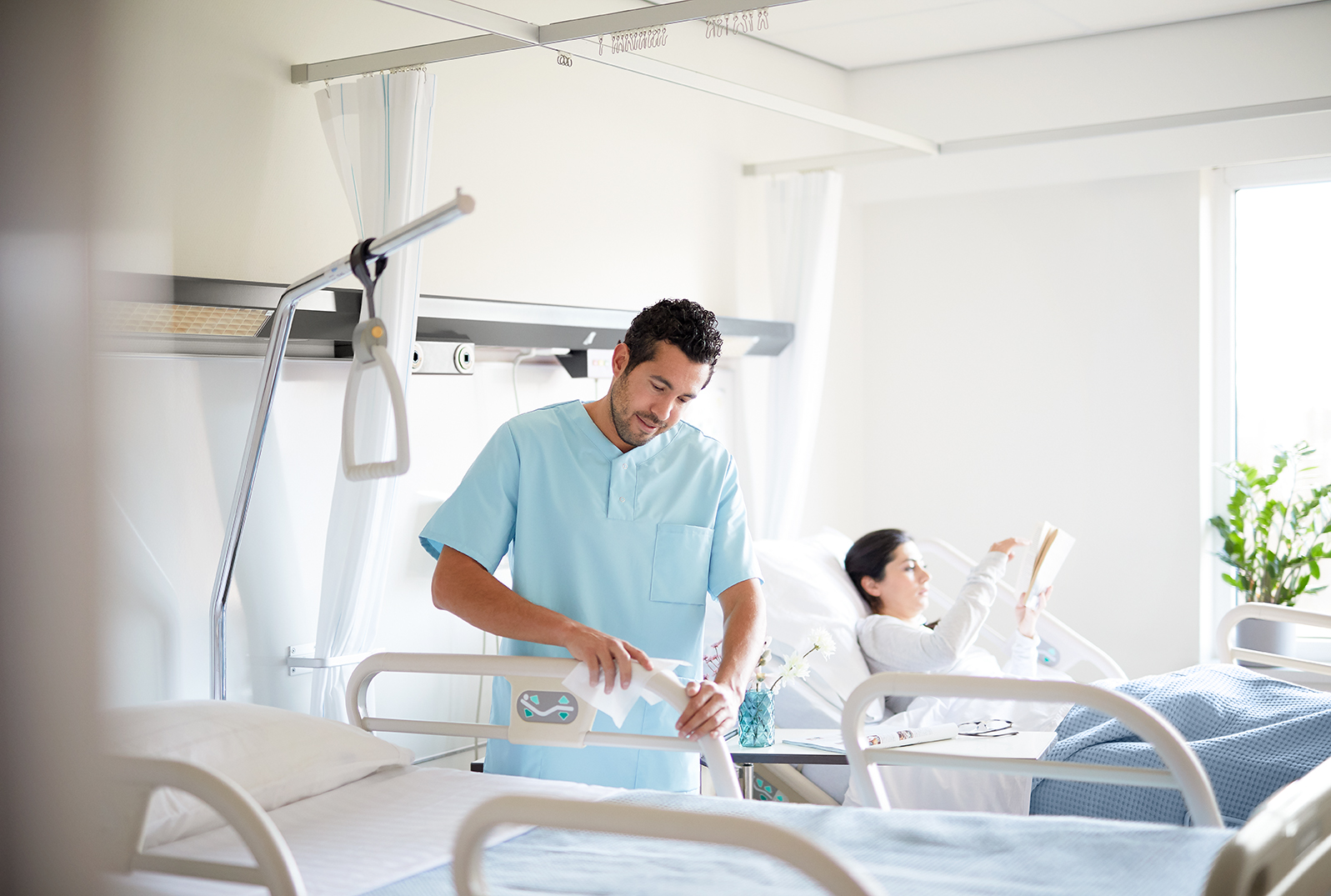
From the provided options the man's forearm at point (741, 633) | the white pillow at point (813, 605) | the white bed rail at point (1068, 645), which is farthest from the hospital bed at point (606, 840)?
the white bed rail at point (1068, 645)

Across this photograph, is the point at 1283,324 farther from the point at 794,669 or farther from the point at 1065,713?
the point at 794,669

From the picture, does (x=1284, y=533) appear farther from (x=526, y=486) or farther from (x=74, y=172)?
(x=74, y=172)

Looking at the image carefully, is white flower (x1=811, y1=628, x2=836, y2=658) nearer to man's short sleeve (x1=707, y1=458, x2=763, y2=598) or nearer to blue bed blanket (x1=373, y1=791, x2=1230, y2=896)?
man's short sleeve (x1=707, y1=458, x2=763, y2=598)

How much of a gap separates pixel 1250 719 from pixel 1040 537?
973mm

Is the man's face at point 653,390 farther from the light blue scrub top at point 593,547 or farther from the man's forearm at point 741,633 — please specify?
the man's forearm at point 741,633

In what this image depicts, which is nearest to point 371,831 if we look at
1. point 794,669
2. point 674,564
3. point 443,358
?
point 674,564

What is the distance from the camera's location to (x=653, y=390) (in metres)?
2.02

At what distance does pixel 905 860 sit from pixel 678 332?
0.92m

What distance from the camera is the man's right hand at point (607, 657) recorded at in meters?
1.80

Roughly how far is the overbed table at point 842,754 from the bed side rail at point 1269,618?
21.7 inches

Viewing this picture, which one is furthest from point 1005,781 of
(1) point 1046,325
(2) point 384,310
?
(1) point 1046,325

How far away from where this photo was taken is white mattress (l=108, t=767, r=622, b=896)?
4.66 ft

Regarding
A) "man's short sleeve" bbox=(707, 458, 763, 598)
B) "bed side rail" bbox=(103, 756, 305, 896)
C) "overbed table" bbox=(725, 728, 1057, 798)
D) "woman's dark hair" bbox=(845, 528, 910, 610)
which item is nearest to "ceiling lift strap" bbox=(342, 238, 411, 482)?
"bed side rail" bbox=(103, 756, 305, 896)

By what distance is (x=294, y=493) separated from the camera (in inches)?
105
